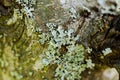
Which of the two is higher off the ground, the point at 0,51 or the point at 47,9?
the point at 47,9

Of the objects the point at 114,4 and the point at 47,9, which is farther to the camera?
the point at 47,9

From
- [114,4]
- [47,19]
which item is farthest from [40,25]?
[114,4]

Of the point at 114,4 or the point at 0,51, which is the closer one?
the point at 114,4

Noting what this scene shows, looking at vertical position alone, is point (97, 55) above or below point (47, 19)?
below

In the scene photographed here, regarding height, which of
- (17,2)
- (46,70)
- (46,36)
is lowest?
(46,70)

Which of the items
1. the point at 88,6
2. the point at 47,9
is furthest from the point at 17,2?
the point at 88,6

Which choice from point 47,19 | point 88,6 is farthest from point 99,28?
point 47,19

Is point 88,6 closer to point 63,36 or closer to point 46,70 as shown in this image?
point 63,36

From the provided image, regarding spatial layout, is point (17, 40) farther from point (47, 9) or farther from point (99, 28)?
point (99, 28)
